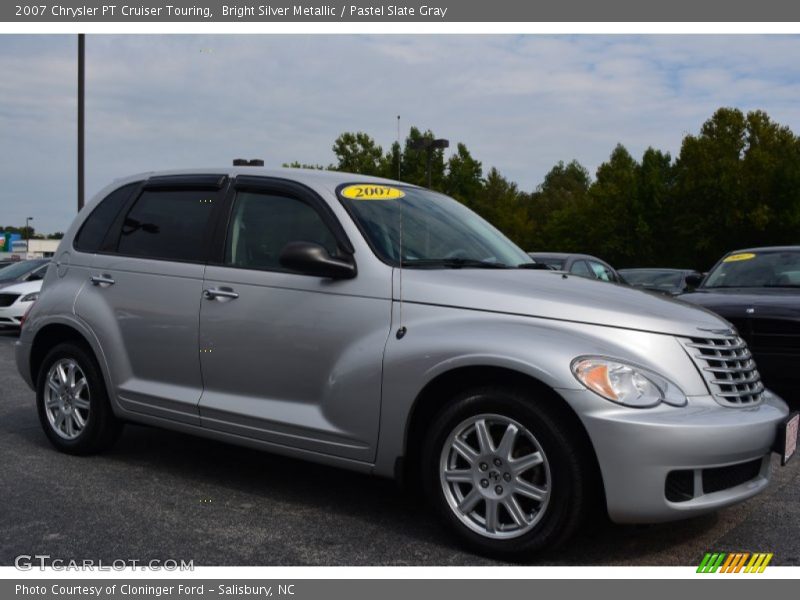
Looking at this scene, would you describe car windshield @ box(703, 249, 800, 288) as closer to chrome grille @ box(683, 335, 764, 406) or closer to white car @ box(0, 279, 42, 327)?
chrome grille @ box(683, 335, 764, 406)

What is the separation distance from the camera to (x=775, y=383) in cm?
702

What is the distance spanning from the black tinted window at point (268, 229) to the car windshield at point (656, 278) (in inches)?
579

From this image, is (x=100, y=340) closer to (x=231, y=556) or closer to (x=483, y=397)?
(x=231, y=556)

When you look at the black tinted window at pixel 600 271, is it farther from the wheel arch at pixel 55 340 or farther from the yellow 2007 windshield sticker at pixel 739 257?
the wheel arch at pixel 55 340

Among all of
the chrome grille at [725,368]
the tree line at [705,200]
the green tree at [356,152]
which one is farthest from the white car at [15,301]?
the tree line at [705,200]

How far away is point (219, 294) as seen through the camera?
483 cm

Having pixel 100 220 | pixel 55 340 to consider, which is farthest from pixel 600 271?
pixel 55 340

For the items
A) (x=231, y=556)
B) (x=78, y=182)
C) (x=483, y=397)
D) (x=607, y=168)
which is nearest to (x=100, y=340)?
(x=231, y=556)

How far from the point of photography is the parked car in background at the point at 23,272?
16.8 m

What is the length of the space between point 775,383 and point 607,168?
198 feet

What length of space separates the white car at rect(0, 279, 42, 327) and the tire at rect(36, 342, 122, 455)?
1053 centimetres

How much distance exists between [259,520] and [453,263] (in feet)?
5.38

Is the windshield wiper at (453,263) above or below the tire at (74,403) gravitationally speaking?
above

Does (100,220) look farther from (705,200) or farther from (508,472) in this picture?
(705,200)
